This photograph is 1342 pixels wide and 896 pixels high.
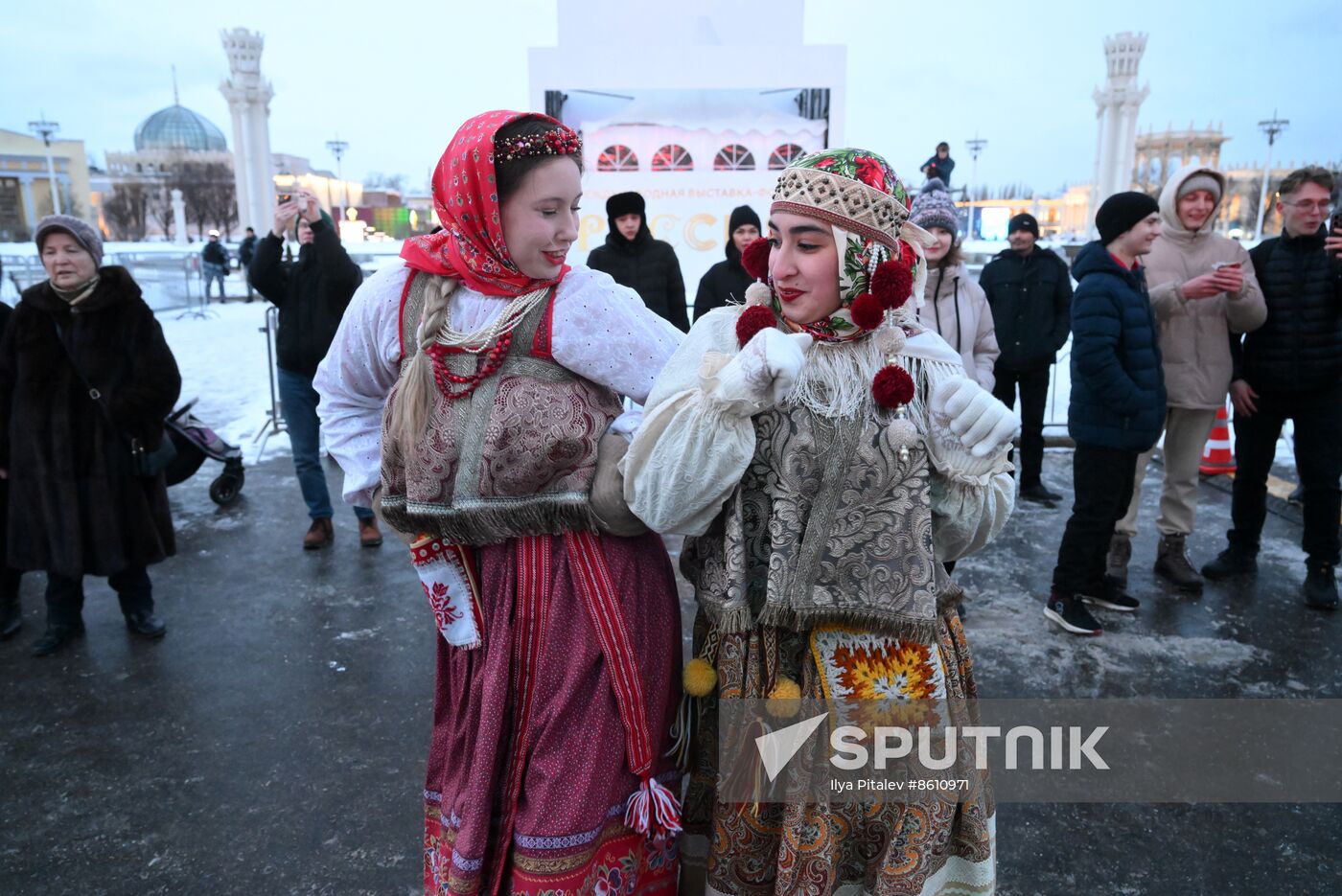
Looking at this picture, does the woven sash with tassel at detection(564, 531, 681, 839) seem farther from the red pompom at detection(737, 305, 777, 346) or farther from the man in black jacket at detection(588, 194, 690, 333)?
the man in black jacket at detection(588, 194, 690, 333)

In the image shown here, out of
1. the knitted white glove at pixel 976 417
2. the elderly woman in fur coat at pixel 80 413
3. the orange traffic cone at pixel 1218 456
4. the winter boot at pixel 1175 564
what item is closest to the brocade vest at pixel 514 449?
the knitted white glove at pixel 976 417

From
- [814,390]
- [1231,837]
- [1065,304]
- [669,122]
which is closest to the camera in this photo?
[814,390]

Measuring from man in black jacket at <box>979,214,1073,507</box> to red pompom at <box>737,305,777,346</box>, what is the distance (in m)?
4.91

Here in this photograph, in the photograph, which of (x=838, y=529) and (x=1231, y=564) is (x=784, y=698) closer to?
(x=838, y=529)

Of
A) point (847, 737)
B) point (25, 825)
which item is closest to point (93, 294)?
point (25, 825)

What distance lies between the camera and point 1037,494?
6062mm

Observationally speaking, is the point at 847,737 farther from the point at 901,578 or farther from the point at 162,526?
the point at 162,526

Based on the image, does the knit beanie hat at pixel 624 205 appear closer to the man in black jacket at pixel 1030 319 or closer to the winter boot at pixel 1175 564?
the man in black jacket at pixel 1030 319

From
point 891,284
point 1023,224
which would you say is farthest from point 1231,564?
point 891,284

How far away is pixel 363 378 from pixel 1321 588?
4.50 metres

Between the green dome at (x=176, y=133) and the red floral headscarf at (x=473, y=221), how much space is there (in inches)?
3493

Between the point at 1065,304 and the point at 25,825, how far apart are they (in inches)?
240

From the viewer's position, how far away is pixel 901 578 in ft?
5.46

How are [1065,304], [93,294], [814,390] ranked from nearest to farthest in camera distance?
1. [814,390]
2. [93,294]
3. [1065,304]
